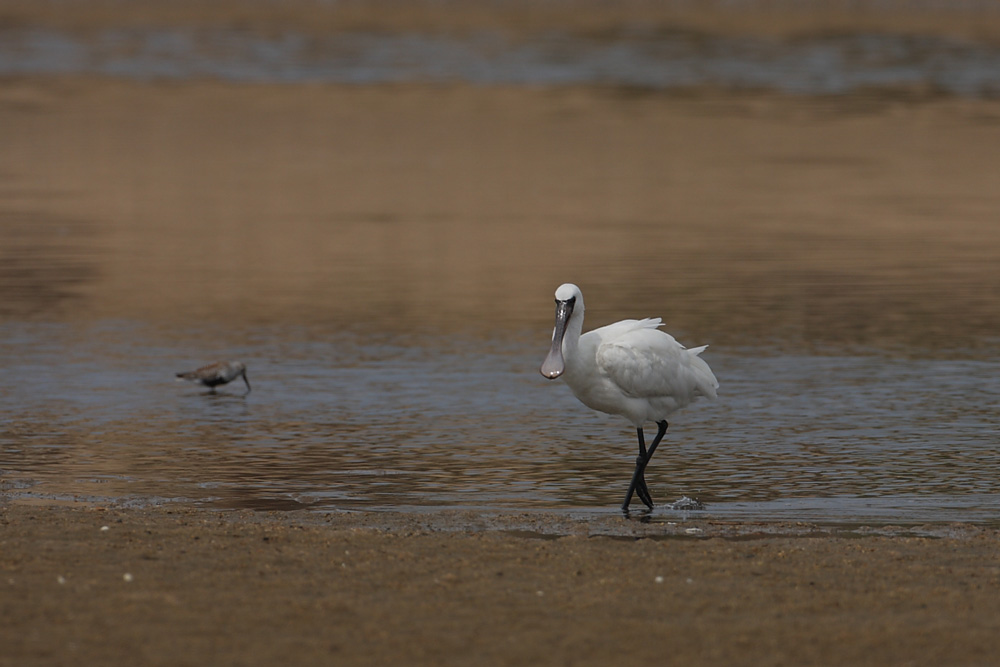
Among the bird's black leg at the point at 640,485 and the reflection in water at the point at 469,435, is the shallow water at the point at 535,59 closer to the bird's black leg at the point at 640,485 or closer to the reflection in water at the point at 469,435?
the reflection in water at the point at 469,435

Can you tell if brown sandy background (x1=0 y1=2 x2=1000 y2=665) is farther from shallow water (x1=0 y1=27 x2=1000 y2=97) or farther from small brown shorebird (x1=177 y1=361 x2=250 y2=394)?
shallow water (x1=0 y1=27 x2=1000 y2=97)

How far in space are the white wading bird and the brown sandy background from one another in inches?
40.6

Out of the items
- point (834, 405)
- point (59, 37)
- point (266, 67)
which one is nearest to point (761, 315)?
point (834, 405)

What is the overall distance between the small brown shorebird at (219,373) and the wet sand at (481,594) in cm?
510

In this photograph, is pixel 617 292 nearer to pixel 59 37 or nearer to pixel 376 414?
pixel 376 414

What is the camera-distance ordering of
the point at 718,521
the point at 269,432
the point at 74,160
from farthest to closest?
the point at 74,160
the point at 269,432
the point at 718,521

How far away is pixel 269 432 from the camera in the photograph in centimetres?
1338

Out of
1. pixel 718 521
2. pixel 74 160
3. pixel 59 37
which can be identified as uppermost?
pixel 59 37

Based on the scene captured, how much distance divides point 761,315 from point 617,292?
6.39ft

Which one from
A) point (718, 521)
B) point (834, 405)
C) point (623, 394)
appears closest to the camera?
point (718, 521)

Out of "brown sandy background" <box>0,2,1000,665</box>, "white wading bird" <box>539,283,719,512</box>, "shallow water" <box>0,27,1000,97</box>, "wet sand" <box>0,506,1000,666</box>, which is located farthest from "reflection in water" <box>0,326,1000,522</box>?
"shallow water" <box>0,27,1000,97</box>

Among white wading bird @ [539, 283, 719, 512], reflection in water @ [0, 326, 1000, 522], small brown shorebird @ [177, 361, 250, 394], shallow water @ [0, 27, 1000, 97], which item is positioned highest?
shallow water @ [0, 27, 1000, 97]

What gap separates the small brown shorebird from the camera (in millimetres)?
14898

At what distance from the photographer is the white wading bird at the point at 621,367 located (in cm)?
1070
